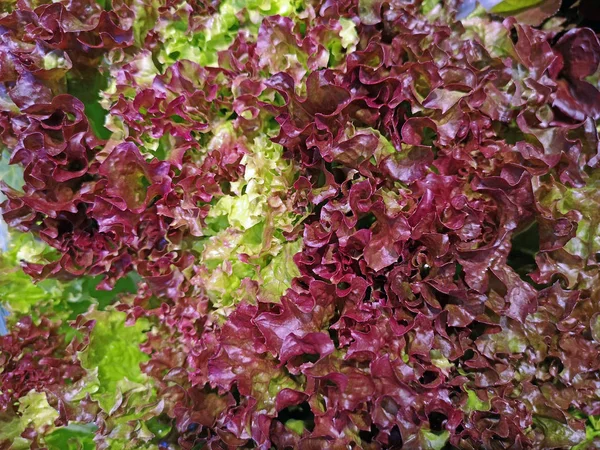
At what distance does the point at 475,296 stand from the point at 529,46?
68 centimetres

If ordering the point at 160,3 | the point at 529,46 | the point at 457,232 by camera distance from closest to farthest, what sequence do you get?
1. the point at 457,232
2. the point at 529,46
3. the point at 160,3

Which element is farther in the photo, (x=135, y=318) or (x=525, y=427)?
(x=135, y=318)

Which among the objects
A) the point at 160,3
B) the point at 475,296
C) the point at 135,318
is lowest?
the point at 135,318

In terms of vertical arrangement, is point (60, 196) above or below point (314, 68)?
below

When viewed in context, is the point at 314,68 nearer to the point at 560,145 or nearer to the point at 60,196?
the point at 560,145

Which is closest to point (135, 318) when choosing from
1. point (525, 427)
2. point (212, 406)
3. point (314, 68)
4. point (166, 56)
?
point (212, 406)

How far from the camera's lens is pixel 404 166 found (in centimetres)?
129

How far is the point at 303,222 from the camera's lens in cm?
137

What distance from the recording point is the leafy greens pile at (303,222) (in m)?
1.26

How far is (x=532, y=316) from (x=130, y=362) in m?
1.15

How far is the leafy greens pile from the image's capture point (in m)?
1.26

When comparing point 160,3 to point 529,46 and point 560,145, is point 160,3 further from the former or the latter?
point 560,145

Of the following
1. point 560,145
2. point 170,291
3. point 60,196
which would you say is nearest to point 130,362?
point 170,291

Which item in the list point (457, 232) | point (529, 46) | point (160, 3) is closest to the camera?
point (457, 232)
